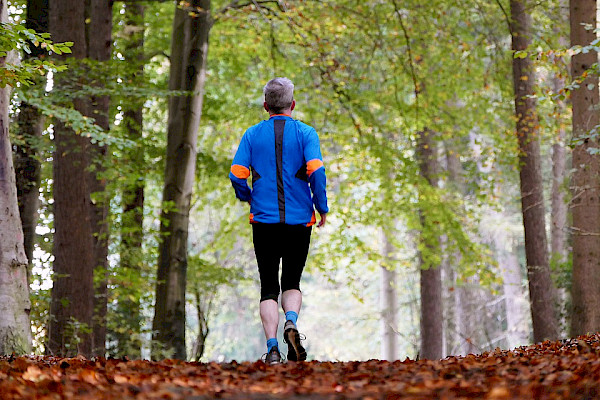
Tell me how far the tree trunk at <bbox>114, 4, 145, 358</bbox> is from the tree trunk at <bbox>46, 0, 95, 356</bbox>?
207cm

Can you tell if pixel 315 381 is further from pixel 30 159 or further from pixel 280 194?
pixel 30 159

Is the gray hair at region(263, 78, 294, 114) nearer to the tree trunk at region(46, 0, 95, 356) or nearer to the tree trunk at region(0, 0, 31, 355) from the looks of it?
the tree trunk at region(0, 0, 31, 355)

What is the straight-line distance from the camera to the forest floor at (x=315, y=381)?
12.5 ft

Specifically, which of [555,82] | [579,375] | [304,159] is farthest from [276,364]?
[555,82]

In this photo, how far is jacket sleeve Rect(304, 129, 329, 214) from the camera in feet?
20.8

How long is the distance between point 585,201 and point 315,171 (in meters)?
6.44

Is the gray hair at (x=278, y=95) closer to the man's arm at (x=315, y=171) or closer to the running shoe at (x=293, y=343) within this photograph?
the man's arm at (x=315, y=171)

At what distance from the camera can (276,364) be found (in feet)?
19.0

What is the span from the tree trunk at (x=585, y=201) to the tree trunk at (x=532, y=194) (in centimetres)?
244

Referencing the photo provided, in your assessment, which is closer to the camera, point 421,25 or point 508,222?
point 421,25

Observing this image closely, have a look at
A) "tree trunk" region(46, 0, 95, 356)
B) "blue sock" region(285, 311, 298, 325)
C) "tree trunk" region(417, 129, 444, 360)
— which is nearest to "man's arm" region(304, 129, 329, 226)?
"blue sock" region(285, 311, 298, 325)

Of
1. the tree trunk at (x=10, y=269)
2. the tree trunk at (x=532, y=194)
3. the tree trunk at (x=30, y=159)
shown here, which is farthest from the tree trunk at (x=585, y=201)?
the tree trunk at (x=30, y=159)

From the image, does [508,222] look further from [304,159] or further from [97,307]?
[304,159]

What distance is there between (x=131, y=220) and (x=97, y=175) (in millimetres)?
1466
